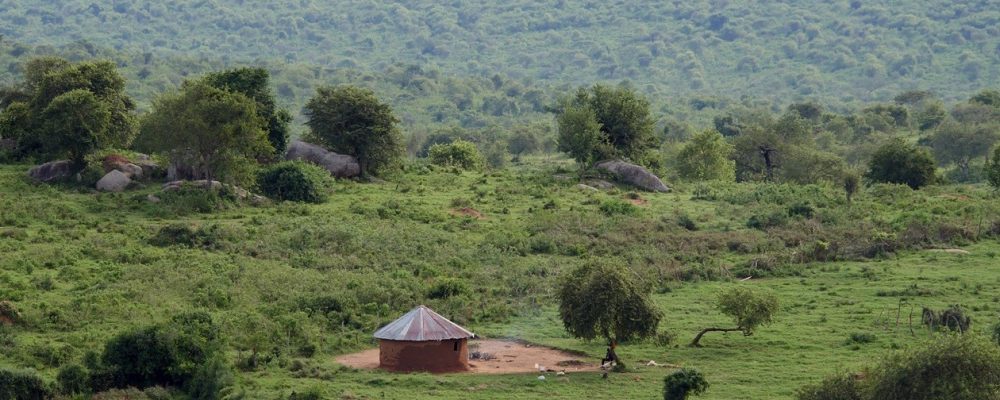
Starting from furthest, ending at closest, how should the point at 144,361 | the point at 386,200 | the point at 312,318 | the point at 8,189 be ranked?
the point at 386,200 → the point at 8,189 → the point at 312,318 → the point at 144,361

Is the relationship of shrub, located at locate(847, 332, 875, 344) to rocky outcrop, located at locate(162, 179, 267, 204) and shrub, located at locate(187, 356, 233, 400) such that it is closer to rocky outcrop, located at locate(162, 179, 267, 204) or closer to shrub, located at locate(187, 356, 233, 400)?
shrub, located at locate(187, 356, 233, 400)

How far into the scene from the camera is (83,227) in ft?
168

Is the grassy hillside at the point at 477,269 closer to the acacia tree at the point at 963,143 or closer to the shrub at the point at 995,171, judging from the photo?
the shrub at the point at 995,171

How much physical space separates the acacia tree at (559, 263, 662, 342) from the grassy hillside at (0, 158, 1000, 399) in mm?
1137

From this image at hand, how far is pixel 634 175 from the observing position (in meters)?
69.1

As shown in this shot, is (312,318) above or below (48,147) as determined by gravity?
below

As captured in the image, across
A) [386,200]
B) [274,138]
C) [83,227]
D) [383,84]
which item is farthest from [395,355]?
[383,84]

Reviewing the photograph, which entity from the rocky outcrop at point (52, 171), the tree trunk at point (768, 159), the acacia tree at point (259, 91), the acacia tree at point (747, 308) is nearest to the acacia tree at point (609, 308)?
the acacia tree at point (747, 308)

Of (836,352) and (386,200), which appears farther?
(386,200)

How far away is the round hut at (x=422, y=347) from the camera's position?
125 ft

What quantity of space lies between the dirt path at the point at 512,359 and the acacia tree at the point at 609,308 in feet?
3.09

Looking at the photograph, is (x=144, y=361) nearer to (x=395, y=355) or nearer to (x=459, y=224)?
(x=395, y=355)

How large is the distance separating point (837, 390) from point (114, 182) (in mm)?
35442

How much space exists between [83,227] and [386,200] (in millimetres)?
14162
